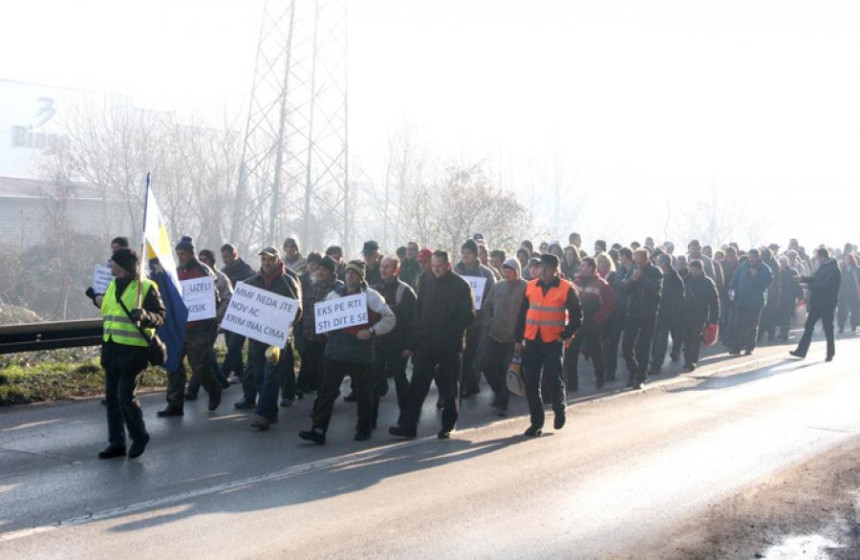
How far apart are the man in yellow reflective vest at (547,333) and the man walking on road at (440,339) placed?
2.76 feet

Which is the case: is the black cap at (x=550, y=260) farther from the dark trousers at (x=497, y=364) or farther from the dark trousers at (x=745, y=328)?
the dark trousers at (x=745, y=328)

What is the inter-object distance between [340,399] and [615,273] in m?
5.65

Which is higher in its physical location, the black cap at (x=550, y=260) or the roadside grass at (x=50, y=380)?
the black cap at (x=550, y=260)

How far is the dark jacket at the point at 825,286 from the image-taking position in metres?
17.9

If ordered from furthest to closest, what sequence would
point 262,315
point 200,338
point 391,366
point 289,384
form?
1. point 289,384
2. point 391,366
3. point 200,338
4. point 262,315

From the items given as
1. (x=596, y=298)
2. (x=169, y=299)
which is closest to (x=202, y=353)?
(x=169, y=299)

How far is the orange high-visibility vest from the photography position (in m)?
10.5

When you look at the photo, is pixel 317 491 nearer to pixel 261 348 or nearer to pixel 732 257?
pixel 261 348

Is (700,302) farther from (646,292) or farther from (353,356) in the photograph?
(353,356)

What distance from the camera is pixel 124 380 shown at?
28.3ft

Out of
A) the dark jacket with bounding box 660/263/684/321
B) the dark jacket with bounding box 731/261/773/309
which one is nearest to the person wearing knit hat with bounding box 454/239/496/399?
the dark jacket with bounding box 660/263/684/321

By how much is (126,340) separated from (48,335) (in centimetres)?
A: 483

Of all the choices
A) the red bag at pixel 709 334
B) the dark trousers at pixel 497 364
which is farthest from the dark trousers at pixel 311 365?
the red bag at pixel 709 334

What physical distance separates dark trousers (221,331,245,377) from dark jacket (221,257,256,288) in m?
0.76
